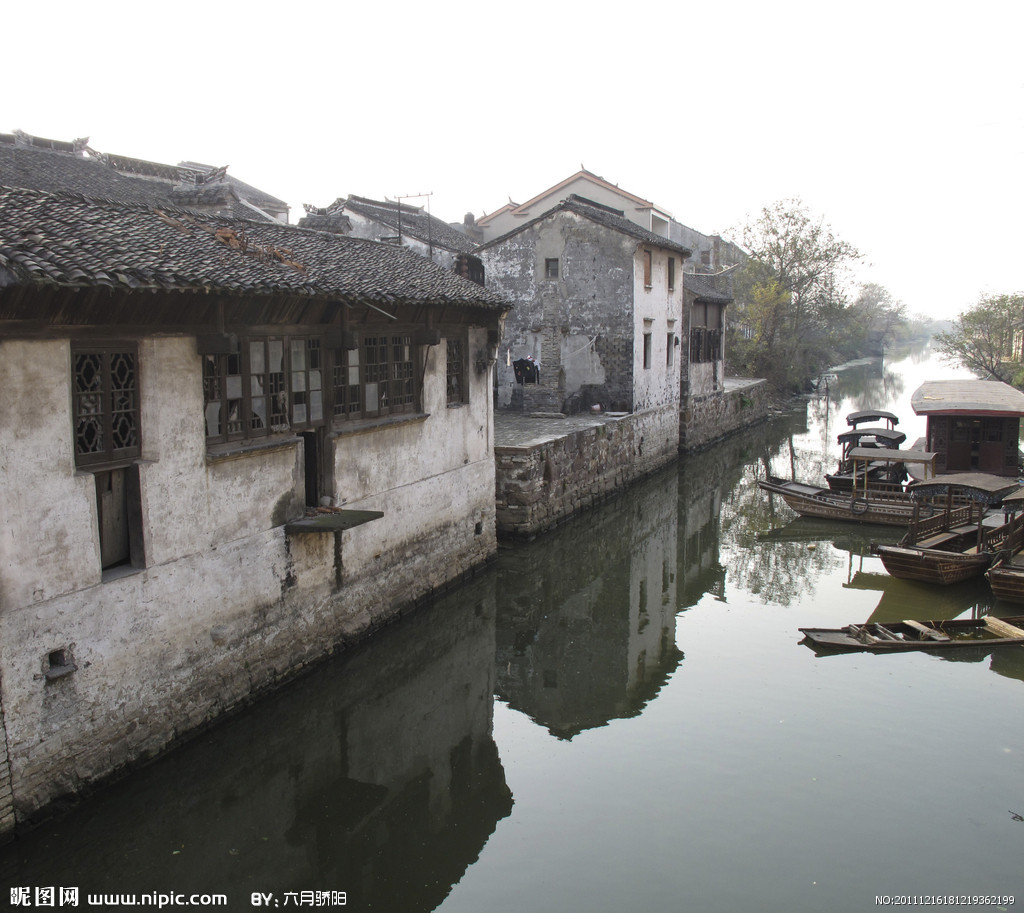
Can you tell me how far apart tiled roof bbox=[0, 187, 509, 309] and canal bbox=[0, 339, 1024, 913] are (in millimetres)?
4084

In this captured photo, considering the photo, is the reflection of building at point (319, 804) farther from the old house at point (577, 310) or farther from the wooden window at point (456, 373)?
the old house at point (577, 310)

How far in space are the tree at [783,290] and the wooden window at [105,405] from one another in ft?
112

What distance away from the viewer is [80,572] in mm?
6746

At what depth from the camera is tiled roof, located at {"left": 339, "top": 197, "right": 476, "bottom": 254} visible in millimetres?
24250

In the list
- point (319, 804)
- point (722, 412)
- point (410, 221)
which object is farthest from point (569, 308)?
point (319, 804)

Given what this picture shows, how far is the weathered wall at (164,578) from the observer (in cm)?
631

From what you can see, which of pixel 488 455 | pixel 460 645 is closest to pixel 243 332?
pixel 460 645

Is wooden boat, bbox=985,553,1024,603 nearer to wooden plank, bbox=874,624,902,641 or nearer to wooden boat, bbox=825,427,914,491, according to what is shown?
wooden plank, bbox=874,624,902,641

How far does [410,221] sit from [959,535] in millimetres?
18001

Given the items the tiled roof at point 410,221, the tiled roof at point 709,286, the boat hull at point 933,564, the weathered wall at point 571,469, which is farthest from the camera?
the tiled roof at point 709,286

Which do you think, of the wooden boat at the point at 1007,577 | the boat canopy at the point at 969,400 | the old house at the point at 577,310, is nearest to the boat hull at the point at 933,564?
the wooden boat at the point at 1007,577

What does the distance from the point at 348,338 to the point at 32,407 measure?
12.4 ft

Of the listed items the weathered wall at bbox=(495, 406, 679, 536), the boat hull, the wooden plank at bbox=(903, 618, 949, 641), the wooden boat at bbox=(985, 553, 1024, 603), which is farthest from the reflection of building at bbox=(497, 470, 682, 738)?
the wooden boat at bbox=(985, 553, 1024, 603)

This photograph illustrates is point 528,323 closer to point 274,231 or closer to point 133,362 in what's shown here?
point 274,231
